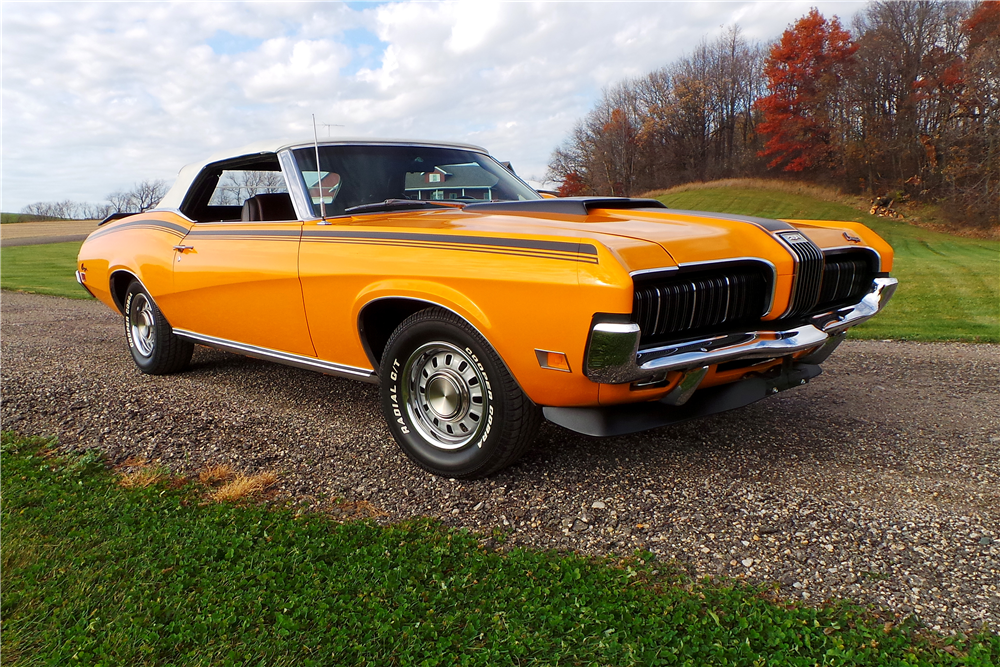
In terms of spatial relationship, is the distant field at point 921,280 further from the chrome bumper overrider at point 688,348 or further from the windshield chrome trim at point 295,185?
the windshield chrome trim at point 295,185

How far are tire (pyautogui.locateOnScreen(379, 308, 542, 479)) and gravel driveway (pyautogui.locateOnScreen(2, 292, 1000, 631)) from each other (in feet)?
0.51

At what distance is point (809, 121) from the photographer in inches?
1688

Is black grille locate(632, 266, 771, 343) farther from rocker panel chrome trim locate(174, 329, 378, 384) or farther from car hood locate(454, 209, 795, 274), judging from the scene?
rocker panel chrome trim locate(174, 329, 378, 384)

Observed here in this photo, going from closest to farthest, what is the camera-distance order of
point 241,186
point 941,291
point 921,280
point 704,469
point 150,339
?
point 704,469, point 241,186, point 150,339, point 941,291, point 921,280

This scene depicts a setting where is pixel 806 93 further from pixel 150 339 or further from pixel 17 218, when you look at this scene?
pixel 17 218

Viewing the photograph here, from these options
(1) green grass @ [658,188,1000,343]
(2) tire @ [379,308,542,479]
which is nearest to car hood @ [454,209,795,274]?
(2) tire @ [379,308,542,479]

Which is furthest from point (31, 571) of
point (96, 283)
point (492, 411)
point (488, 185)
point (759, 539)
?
point (96, 283)

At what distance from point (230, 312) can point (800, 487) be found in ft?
11.2

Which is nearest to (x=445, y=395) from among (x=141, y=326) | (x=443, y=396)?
(x=443, y=396)

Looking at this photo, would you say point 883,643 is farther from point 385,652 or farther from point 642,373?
point 385,652

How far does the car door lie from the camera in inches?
156

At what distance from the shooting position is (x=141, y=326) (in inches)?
223

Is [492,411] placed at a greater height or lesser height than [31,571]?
greater

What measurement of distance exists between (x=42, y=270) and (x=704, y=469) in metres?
19.6
